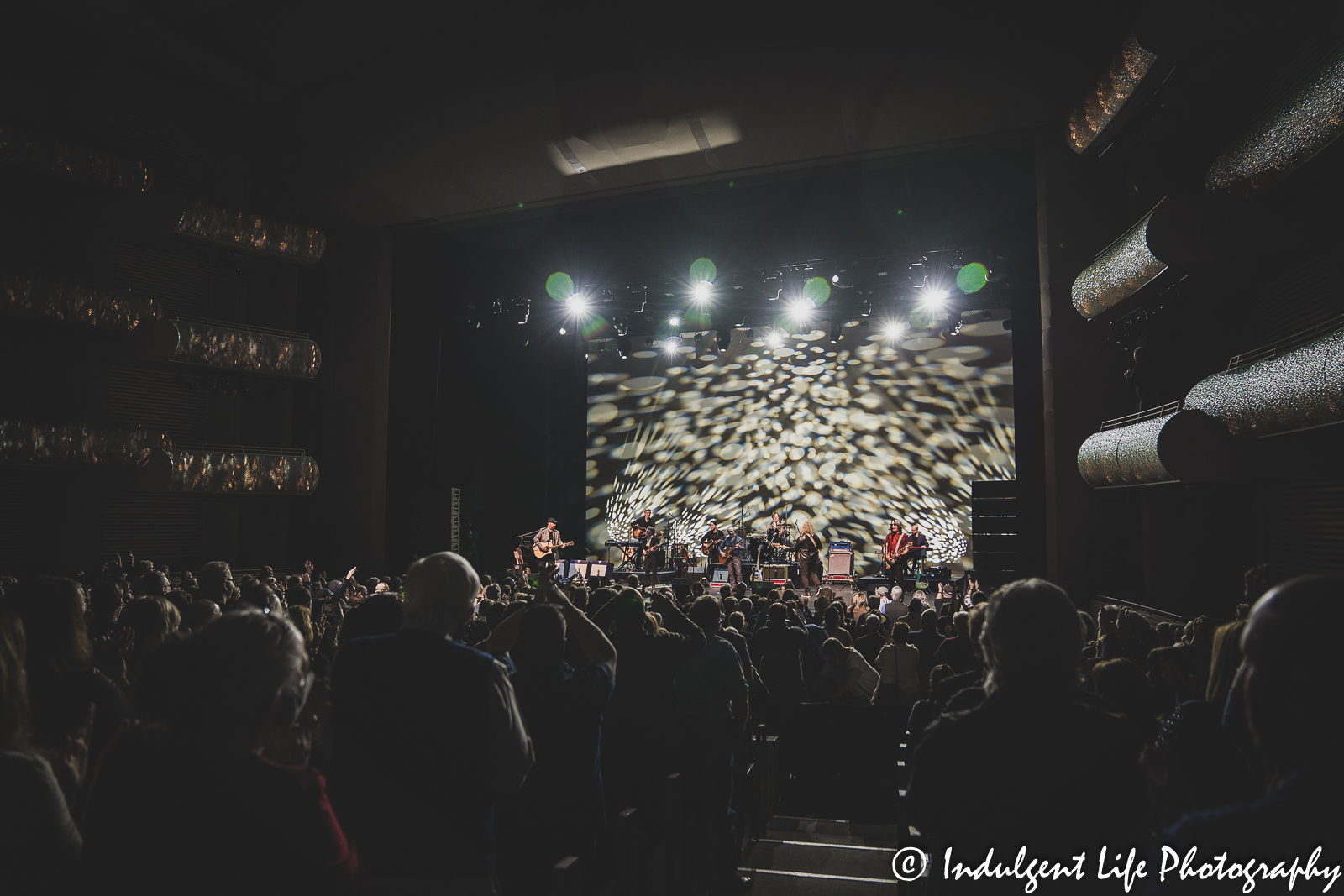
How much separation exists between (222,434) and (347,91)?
7.03 metres

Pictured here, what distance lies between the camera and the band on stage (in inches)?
569

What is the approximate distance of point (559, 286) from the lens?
1590cm

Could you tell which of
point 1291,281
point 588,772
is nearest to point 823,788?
point 588,772

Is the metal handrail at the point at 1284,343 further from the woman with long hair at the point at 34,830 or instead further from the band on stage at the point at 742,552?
the woman with long hair at the point at 34,830

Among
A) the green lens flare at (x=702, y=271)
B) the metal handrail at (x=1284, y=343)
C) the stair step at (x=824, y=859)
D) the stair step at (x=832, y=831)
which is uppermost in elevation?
the green lens flare at (x=702, y=271)

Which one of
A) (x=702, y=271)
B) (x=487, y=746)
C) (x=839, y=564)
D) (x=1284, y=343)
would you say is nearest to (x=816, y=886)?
(x=487, y=746)

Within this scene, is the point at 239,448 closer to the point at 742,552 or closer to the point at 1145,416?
the point at 742,552

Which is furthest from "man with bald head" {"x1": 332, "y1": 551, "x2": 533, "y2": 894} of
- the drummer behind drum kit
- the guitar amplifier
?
the guitar amplifier

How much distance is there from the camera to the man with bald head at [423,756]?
1.78 m

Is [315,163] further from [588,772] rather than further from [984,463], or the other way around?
[588,772]

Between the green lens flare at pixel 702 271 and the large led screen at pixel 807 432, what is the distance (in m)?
2.97

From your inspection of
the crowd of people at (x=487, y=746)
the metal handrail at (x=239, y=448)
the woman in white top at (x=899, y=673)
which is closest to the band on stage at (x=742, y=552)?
the metal handrail at (x=239, y=448)

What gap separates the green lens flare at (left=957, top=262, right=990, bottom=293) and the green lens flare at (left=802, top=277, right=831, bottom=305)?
7.31 ft

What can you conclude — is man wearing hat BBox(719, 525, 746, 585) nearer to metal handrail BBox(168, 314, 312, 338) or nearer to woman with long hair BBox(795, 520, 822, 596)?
woman with long hair BBox(795, 520, 822, 596)
